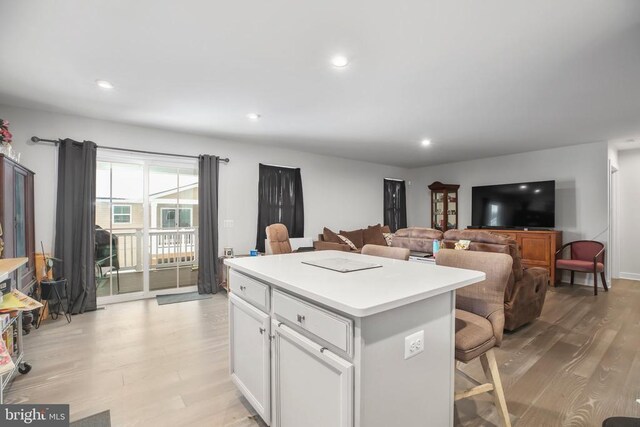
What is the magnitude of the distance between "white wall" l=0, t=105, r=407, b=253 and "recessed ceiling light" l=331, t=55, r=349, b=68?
2.98 metres

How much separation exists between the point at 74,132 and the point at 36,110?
0.40 meters

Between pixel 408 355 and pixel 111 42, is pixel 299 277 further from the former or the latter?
pixel 111 42

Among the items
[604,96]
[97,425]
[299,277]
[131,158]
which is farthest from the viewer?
[131,158]

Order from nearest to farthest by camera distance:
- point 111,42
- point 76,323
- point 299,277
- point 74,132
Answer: point 299,277
point 111,42
point 76,323
point 74,132

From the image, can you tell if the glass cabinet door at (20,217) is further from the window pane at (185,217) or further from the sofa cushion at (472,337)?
the sofa cushion at (472,337)

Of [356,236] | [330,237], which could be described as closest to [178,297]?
[330,237]

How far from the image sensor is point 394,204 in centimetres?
743

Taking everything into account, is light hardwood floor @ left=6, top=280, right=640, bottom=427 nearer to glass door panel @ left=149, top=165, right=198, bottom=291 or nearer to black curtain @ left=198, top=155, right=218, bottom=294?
black curtain @ left=198, top=155, right=218, bottom=294

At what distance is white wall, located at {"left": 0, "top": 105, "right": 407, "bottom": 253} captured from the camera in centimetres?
354

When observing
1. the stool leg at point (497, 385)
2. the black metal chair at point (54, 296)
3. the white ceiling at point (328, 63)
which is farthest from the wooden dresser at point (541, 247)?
the black metal chair at point (54, 296)

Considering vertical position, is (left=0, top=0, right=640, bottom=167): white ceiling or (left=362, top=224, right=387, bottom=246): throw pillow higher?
(left=0, top=0, right=640, bottom=167): white ceiling

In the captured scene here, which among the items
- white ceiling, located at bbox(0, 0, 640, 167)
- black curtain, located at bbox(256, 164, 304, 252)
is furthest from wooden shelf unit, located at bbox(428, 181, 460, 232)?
black curtain, located at bbox(256, 164, 304, 252)

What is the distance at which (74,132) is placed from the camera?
372cm

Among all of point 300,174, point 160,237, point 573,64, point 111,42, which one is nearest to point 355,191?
point 300,174
